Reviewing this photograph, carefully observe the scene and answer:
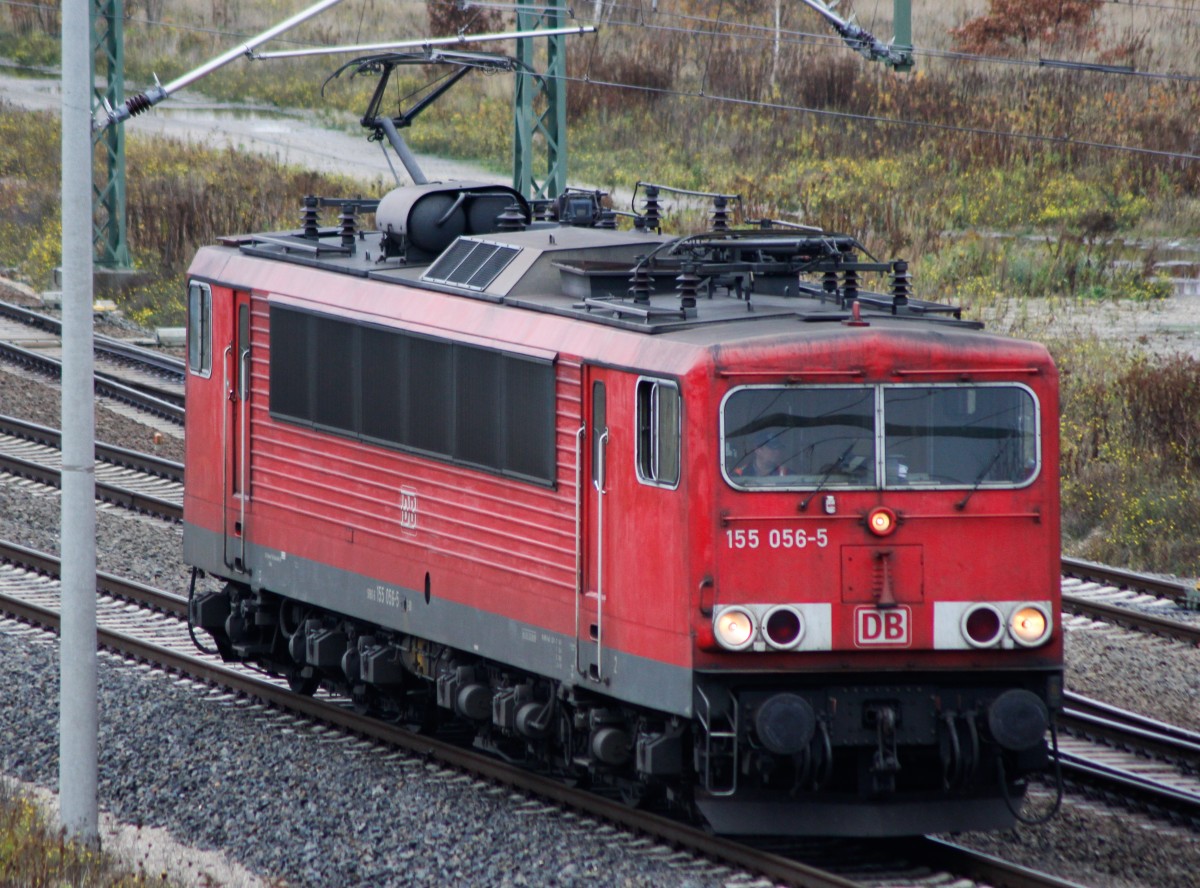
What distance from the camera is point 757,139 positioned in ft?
128

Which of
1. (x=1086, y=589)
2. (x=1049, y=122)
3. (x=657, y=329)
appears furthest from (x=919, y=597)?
(x=1049, y=122)

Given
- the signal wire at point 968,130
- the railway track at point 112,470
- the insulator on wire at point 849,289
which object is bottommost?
the railway track at point 112,470

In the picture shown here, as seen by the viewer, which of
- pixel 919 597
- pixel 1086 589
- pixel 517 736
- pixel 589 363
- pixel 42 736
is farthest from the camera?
pixel 1086 589

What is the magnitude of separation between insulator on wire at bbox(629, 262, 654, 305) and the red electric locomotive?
0.02 metres

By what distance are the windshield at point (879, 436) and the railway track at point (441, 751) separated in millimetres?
1901

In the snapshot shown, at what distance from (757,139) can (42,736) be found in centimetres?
2876

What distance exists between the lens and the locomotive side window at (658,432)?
9.50m

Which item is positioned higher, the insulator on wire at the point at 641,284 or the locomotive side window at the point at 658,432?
the insulator on wire at the point at 641,284

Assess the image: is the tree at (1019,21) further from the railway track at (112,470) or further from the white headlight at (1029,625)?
the white headlight at (1029,625)

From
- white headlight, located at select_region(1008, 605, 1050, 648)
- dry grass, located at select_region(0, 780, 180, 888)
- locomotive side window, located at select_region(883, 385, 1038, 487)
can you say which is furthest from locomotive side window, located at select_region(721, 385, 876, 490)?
dry grass, located at select_region(0, 780, 180, 888)

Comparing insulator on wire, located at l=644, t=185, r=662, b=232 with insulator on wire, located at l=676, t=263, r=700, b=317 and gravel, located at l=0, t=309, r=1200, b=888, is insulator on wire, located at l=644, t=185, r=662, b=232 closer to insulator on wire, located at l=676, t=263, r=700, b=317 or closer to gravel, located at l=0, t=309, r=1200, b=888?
insulator on wire, located at l=676, t=263, r=700, b=317

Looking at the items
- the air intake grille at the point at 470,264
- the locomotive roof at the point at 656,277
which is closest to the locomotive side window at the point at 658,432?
the locomotive roof at the point at 656,277

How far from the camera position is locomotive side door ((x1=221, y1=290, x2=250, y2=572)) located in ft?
43.7

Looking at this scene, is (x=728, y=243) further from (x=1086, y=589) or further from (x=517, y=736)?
(x=1086, y=589)
